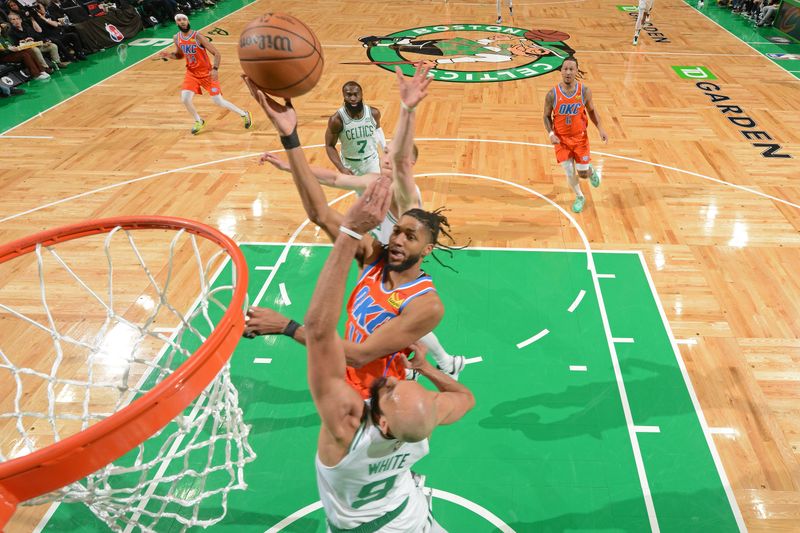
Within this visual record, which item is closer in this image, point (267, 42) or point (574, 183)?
point (267, 42)

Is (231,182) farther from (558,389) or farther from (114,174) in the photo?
(558,389)

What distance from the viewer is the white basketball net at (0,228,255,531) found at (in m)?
3.32

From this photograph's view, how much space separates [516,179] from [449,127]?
78.9 inches

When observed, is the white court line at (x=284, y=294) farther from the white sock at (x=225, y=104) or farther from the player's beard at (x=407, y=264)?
the white sock at (x=225, y=104)

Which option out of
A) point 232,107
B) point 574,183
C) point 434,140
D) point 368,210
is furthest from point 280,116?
point 232,107

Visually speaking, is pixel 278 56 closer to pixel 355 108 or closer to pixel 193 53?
pixel 355 108

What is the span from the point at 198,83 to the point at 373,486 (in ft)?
27.8

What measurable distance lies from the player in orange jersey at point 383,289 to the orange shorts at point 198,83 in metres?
6.90

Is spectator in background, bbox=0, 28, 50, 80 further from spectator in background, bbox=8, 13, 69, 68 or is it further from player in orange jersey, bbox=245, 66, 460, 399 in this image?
player in orange jersey, bbox=245, 66, 460, 399

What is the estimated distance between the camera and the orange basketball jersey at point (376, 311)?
3.04 m

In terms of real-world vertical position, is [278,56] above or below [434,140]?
above

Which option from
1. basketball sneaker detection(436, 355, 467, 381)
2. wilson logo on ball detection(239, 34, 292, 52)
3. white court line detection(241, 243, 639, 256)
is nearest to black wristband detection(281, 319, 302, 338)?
wilson logo on ball detection(239, 34, 292, 52)

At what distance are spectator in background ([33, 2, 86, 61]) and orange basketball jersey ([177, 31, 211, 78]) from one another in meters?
5.62

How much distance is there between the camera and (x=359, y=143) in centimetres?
595
